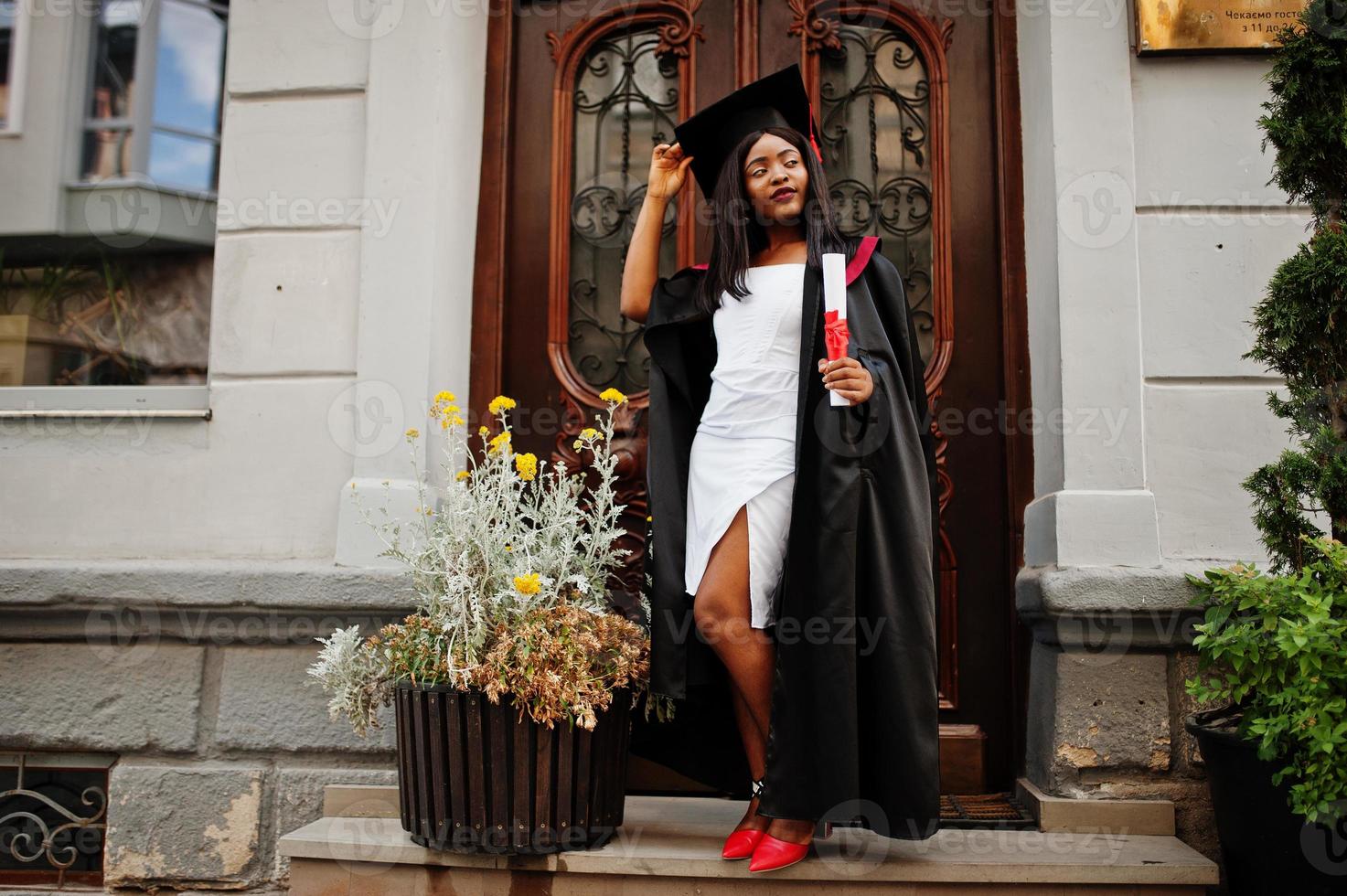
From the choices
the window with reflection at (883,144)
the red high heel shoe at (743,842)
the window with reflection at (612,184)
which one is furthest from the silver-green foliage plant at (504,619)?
the window with reflection at (883,144)

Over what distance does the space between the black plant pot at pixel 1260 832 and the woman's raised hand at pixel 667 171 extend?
7.17 feet

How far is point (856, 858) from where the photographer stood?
10.3 feet

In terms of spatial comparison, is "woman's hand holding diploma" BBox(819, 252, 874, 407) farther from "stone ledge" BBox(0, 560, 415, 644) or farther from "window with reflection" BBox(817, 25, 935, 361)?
"stone ledge" BBox(0, 560, 415, 644)

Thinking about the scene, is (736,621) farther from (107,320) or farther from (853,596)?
(107,320)

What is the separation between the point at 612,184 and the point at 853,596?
2175mm

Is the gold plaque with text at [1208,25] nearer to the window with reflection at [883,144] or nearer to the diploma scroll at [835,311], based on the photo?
the window with reflection at [883,144]

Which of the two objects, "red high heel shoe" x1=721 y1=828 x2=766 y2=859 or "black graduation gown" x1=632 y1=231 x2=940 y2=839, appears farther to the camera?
"red high heel shoe" x1=721 y1=828 x2=766 y2=859

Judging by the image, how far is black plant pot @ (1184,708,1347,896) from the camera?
284 centimetres

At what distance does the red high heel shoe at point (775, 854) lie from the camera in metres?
3.04

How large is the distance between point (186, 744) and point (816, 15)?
3540 millimetres

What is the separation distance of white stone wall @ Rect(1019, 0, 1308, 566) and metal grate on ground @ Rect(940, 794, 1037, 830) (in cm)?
83

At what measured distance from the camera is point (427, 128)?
411 cm

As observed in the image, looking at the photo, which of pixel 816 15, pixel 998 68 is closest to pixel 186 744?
pixel 816 15

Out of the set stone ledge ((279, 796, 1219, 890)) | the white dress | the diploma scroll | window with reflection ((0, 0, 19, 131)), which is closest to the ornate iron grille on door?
the white dress
